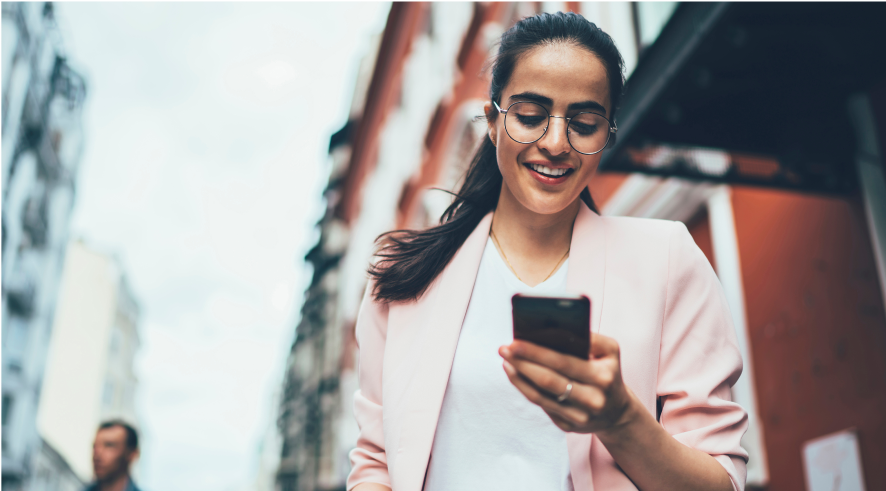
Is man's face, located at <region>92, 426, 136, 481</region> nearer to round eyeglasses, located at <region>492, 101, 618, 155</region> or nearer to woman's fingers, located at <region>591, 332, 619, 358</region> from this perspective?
round eyeglasses, located at <region>492, 101, 618, 155</region>

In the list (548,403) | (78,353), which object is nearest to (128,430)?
(548,403)

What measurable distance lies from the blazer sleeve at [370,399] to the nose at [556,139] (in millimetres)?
505

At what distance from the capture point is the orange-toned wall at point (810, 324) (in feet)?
13.2

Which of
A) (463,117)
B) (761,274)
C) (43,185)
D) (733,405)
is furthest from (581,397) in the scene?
(43,185)

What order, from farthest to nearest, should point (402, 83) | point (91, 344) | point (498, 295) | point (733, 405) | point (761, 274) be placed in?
point (91, 344) < point (402, 83) < point (761, 274) < point (498, 295) < point (733, 405)

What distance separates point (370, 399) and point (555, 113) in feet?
2.33

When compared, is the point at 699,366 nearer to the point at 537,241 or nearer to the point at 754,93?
the point at 537,241

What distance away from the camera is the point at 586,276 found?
1341 millimetres

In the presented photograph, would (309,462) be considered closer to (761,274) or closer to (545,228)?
(761,274)

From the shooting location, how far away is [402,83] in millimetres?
18234

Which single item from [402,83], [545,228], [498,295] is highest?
[402,83]

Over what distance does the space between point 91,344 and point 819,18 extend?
102 feet

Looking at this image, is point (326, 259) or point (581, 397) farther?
point (326, 259)

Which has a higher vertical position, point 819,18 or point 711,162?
point 819,18
